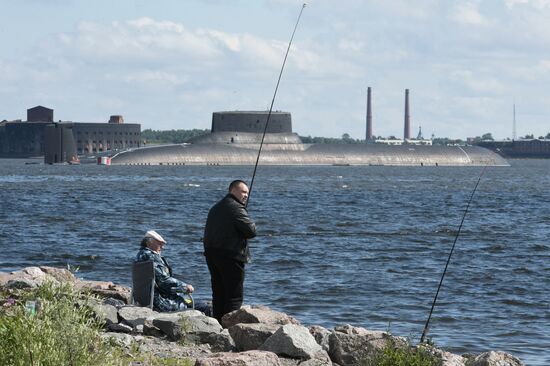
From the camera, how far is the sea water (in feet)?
63.0

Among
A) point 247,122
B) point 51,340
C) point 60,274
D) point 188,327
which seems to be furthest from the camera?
point 247,122

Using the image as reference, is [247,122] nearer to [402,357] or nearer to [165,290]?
[165,290]

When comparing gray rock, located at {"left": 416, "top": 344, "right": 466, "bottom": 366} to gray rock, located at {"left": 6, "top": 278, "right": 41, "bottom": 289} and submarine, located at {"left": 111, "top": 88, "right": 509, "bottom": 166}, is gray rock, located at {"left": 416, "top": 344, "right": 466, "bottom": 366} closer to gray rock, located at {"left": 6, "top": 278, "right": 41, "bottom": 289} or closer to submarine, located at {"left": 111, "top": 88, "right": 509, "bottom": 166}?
gray rock, located at {"left": 6, "top": 278, "right": 41, "bottom": 289}

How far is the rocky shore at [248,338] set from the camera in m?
11.4

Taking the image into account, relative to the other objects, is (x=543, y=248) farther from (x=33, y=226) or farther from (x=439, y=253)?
(x=33, y=226)

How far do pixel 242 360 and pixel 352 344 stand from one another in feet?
8.22

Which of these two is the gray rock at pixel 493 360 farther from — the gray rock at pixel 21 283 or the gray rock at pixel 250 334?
the gray rock at pixel 21 283

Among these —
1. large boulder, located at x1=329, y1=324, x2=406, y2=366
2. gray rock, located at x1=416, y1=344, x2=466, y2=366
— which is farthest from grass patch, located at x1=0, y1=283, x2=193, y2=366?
large boulder, located at x1=329, y1=324, x2=406, y2=366

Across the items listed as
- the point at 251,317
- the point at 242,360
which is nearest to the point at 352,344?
the point at 251,317

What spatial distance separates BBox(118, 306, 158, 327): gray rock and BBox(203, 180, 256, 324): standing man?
33.1 inches

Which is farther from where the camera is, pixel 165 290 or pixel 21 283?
pixel 21 283

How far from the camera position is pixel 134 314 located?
13.0 metres

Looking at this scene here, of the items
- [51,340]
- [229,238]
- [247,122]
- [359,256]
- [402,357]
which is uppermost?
[247,122]

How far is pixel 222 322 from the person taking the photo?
13250mm
